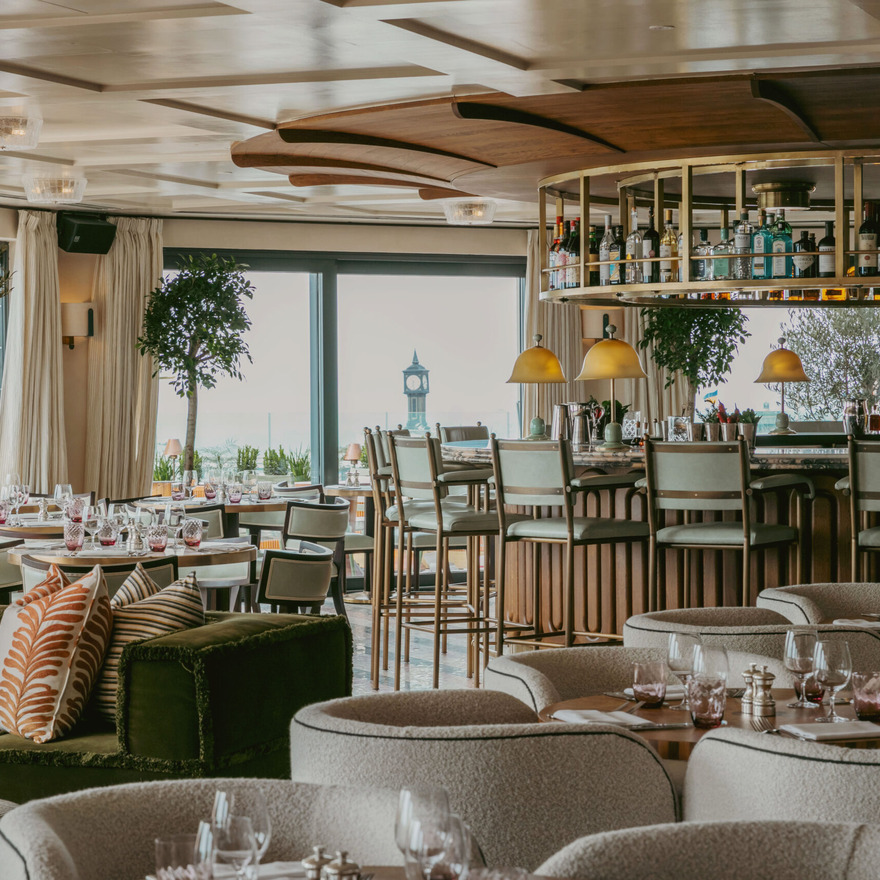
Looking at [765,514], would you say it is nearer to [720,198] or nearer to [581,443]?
[581,443]

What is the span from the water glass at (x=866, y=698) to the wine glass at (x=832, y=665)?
0.15 ft

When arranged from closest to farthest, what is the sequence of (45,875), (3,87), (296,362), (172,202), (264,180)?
(45,875) → (3,87) → (264,180) → (172,202) → (296,362)

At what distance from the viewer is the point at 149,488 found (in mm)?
10266

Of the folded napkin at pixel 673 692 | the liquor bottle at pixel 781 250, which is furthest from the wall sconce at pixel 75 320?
the folded napkin at pixel 673 692

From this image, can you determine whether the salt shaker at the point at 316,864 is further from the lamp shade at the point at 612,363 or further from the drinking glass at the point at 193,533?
the lamp shade at the point at 612,363

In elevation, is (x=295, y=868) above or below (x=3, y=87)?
below

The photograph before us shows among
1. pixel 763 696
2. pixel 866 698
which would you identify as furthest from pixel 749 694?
pixel 866 698

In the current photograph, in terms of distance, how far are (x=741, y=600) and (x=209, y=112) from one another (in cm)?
369

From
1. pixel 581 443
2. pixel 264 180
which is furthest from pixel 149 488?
pixel 581 443

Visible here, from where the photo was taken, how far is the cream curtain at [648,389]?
11719mm

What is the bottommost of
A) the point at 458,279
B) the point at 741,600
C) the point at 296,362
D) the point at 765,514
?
the point at 741,600

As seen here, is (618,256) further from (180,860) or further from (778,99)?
(180,860)

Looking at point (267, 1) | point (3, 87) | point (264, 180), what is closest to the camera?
point (267, 1)

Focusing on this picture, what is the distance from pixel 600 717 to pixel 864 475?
3.18 meters
